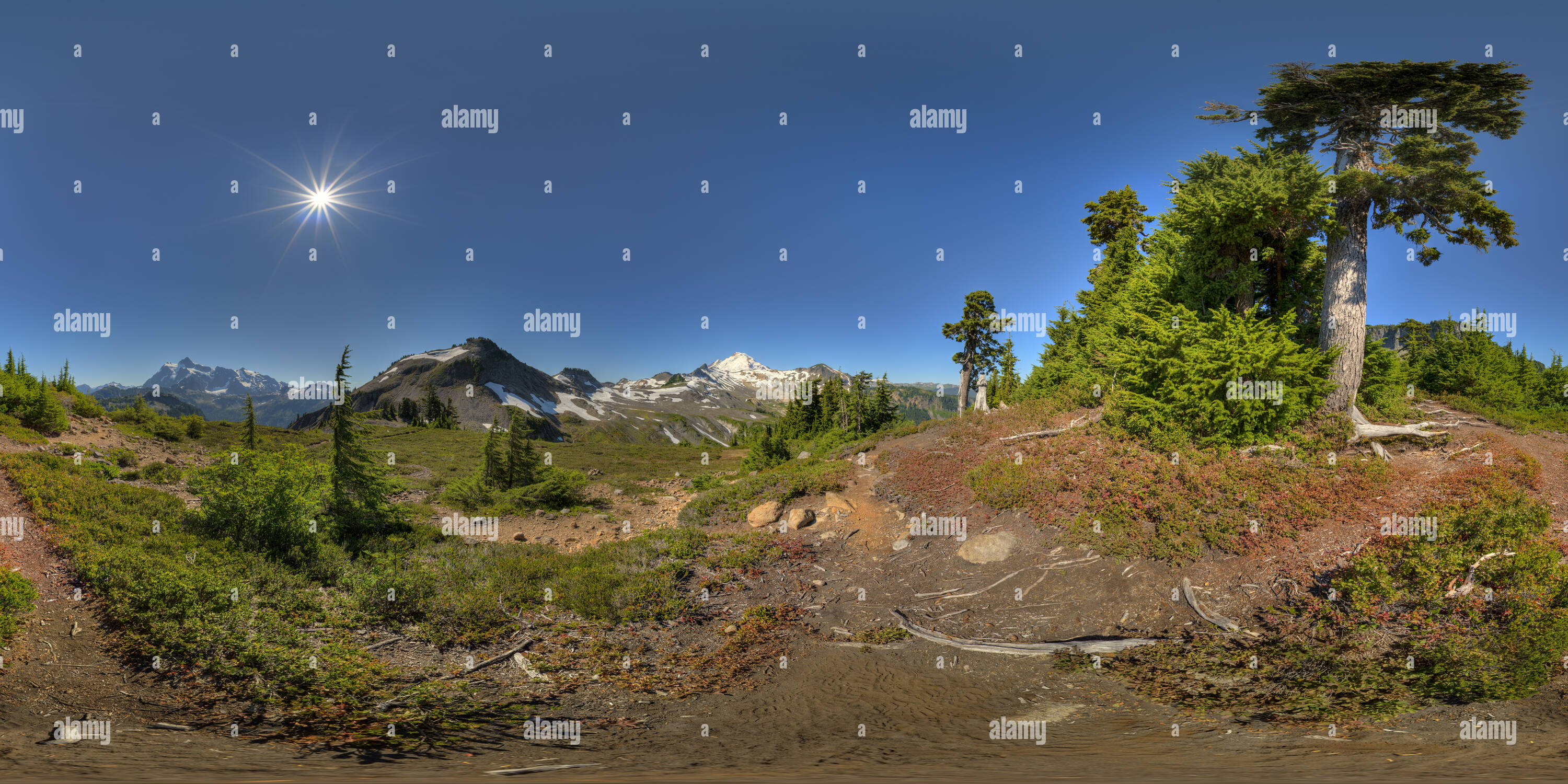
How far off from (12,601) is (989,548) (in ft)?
58.1

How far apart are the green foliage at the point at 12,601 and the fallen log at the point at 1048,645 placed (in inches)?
553

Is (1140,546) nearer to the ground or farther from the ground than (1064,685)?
farther from the ground

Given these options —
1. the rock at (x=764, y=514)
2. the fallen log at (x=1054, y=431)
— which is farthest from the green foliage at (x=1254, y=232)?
the rock at (x=764, y=514)

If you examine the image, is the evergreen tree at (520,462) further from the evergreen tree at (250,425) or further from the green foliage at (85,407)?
the green foliage at (85,407)

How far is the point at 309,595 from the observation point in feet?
38.6

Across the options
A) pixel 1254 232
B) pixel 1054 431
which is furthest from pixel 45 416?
pixel 1254 232

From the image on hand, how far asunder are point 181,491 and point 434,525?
12.9 metres

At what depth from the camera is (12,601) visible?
8.28 metres

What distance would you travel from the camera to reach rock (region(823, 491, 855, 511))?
18.5 metres

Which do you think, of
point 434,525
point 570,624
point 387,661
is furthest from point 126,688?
point 434,525

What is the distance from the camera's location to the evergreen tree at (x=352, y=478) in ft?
54.0

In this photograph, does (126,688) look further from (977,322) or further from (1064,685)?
(977,322)

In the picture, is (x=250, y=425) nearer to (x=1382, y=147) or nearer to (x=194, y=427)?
(x=194, y=427)

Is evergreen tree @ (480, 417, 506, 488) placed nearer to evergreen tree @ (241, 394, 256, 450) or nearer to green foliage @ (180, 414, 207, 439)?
evergreen tree @ (241, 394, 256, 450)
